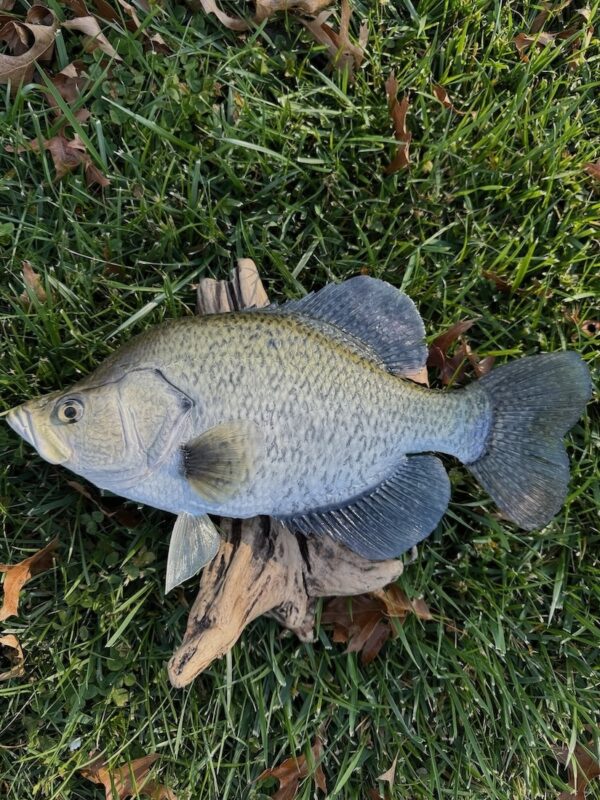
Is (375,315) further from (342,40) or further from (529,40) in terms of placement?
(529,40)

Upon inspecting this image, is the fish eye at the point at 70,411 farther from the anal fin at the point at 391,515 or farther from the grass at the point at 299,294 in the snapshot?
the anal fin at the point at 391,515

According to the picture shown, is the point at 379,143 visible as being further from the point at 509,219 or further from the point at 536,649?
the point at 536,649

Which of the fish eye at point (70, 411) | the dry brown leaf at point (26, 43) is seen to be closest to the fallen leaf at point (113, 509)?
the fish eye at point (70, 411)

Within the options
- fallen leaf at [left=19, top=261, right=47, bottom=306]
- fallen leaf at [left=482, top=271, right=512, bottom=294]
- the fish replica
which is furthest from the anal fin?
fallen leaf at [left=19, top=261, right=47, bottom=306]

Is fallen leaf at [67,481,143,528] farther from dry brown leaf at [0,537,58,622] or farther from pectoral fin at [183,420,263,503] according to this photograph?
pectoral fin at [183,420,263,503]

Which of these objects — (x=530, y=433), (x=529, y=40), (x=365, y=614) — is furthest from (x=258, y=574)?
(x=529, y=40)

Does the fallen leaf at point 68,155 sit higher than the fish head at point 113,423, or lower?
higher

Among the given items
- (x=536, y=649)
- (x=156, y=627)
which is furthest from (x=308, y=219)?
(x=536, y=649)
